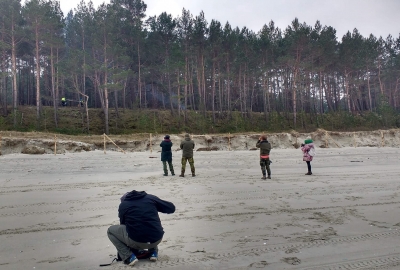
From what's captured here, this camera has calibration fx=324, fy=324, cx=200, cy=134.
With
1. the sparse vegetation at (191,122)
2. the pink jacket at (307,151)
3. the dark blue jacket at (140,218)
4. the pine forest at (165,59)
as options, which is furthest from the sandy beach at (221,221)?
the pine forest at (165,59)

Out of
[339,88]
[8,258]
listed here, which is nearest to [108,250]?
[8,258]

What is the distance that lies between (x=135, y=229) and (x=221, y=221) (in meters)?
2.63

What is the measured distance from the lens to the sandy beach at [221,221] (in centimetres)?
445

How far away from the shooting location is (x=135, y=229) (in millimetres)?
4199

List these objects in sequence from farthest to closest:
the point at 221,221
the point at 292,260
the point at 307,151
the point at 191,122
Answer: the point at 191,122 → the point at 307,151 → the point at 221,221 → the point at 292,260

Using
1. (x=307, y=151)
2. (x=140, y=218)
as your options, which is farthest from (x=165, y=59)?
(x=140, y=218)

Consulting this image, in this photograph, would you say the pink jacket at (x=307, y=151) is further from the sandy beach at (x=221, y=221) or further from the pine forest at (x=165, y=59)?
the pine forest at (x=165, y=59)

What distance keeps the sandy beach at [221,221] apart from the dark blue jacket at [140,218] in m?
0.38

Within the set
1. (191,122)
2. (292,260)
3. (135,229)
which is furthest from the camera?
(191,122)

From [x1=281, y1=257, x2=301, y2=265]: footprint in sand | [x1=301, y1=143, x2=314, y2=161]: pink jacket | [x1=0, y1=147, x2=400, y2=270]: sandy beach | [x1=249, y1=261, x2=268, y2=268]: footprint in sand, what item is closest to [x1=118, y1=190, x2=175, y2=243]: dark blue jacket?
[x1=0, y1=147, x2=400, y2=270]: sandy beach

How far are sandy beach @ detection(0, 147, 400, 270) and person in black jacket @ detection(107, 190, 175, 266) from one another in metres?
0.20

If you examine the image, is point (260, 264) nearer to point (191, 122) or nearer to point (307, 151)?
point (307, 151)

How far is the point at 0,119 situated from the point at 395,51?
55.7 m

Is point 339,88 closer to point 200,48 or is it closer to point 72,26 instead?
point 200,48
